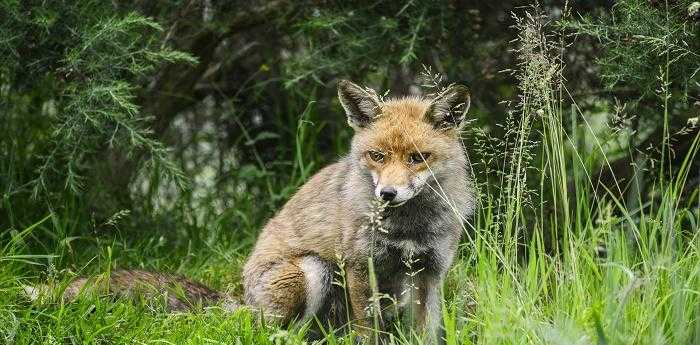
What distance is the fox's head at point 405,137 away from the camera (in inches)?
186

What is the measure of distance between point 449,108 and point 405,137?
285 mm

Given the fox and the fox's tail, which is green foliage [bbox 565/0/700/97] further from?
the fox's tail

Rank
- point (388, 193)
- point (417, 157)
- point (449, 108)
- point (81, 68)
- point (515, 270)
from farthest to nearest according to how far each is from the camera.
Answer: point (81, 68), point (449, 108), point (417, 157), point (388, 193), point (515, 270)

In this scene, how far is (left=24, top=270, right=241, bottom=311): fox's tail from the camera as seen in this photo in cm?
476

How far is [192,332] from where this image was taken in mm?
4625

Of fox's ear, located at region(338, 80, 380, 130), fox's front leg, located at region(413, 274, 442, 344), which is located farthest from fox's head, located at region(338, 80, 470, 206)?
fox's front leg, located at region(413, 274, 442, 344)

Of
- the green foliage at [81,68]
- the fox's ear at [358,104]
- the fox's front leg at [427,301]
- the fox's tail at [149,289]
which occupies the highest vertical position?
the fox's ear at [358,104]

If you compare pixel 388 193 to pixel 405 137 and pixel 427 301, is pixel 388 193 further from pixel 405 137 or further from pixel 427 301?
pixel 427 301

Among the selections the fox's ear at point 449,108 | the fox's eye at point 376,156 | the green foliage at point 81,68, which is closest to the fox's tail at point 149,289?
the green foliage at point 81,68

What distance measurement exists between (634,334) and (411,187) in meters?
1.39

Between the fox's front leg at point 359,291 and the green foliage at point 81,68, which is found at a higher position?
the green foliage at point 81,68

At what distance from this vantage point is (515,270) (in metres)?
4.34

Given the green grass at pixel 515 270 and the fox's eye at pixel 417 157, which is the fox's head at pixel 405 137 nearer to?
the fox's eye at pixel 417 157

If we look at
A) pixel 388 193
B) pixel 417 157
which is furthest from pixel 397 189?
Result: pixel 417 157
